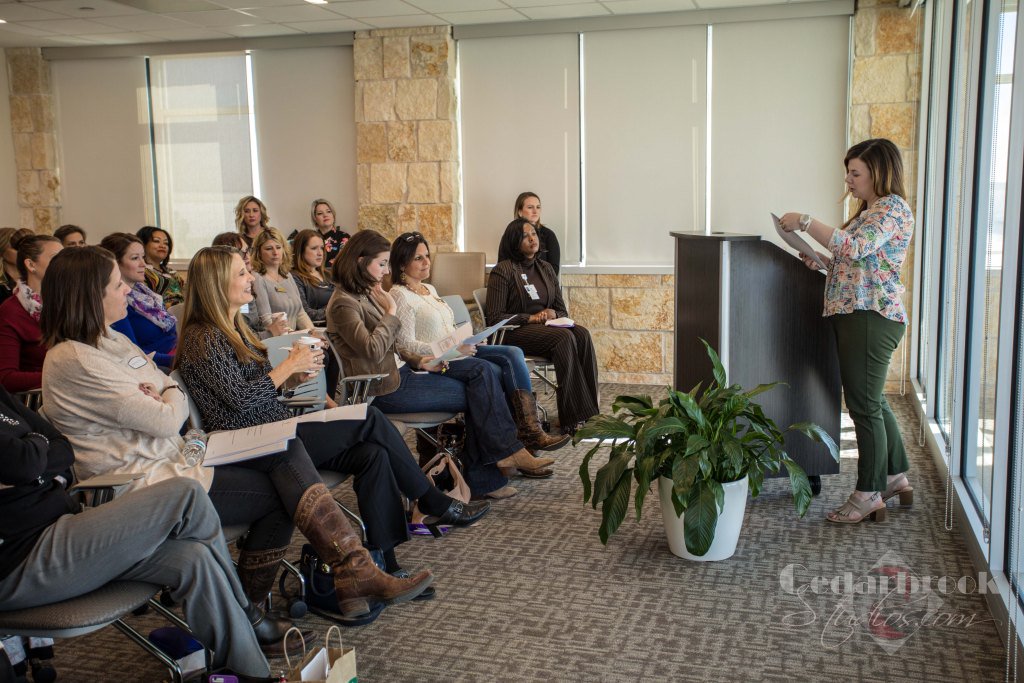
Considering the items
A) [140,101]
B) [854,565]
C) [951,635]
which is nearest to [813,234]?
[854,565]

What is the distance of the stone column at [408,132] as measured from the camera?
7.61 meters

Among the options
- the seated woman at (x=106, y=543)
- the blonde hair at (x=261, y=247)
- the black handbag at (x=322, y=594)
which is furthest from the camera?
the blonde hair at (x=261, y=247)

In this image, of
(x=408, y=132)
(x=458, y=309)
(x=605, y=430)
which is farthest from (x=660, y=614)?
(x=408, y=132)

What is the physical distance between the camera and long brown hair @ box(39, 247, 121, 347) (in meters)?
2.74

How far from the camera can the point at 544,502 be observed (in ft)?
14.6

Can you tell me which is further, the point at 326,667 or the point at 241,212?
the point at 241,212

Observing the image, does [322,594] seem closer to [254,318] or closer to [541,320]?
[254,318]

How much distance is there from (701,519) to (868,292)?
124cm

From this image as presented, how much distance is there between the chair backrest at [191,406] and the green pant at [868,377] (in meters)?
2.63

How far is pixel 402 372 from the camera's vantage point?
14.3 feet

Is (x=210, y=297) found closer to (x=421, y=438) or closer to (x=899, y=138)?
(x=421, y=438)

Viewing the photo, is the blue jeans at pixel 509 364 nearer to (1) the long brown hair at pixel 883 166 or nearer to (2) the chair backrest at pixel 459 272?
(1) the long brown hair at pixel 883 166

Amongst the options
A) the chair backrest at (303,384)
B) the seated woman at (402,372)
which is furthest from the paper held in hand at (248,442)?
the seated woman at (402,372)

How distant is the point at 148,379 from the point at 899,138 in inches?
224
